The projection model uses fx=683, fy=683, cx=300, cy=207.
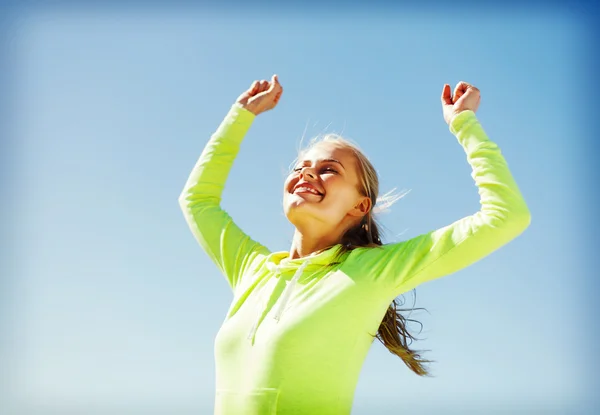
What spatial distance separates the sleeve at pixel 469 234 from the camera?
3.36m

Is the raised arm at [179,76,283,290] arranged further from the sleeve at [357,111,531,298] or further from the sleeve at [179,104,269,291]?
the sleeve at [357,111,531,298]

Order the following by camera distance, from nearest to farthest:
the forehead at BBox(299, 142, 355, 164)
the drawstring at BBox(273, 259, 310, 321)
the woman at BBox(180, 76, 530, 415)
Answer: the woman at BBox(180, 76, 530, 415)
the drawstring at BBox(273, 259, 310, 321)
the forehead at BBox(299, 142, 355, 164)

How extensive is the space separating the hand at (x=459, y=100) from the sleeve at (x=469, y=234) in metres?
0.06

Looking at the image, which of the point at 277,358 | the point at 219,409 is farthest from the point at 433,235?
the point at 219,409

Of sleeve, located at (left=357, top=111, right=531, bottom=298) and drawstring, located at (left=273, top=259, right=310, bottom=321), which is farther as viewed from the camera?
drawstring, located at (left=273, top=259, right=310, bottom=321)

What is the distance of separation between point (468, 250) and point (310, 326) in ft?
2.84

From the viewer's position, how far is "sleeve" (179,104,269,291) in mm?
4242

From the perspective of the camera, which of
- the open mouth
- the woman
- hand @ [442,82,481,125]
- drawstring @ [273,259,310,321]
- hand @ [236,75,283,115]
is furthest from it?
hand @ [236,75,283,115]

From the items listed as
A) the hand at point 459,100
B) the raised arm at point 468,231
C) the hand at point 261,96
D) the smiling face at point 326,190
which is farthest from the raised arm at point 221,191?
the hand at point 459,100

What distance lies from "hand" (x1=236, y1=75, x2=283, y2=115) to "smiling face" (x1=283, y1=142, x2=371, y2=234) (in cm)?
60

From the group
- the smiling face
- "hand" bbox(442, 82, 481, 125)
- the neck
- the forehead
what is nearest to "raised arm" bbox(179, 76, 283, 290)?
the neck

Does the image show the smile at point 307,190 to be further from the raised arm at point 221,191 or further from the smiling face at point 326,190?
the raised arm at point 221,191

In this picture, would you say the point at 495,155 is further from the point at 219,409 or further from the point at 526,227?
the point at 219,409

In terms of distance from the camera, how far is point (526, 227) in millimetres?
3398
